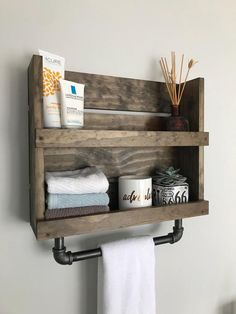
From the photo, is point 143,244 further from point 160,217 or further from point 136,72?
point 136,72

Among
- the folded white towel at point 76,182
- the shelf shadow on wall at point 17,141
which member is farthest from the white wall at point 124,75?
the folded white towel at point 76,182

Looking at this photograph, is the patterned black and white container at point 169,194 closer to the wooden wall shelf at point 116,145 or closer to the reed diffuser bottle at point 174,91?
the wooden wall shelf at point 116,145

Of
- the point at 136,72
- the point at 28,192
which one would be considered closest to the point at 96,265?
the point at 28,192

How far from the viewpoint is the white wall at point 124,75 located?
A: 64 centimetres

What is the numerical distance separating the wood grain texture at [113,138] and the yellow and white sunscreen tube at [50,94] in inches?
1.6

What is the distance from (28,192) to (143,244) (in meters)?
0.32

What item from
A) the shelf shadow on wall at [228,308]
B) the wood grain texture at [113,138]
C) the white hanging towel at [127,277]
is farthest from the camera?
the shelf shadow on wall at [228,308]

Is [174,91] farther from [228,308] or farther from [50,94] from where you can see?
[228,308]

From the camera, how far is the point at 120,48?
0.76 metres

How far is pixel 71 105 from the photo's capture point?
1.95 feet

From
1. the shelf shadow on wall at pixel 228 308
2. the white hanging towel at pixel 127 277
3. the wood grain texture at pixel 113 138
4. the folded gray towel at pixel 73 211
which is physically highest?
the wood grain texture at pixel 113 138

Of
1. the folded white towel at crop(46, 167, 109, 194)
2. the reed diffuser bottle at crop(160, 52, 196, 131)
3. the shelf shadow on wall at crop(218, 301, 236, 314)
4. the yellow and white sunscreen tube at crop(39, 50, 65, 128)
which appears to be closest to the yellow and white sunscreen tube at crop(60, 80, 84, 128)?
the yellow and white sunscreen tube at crop(39, 50, 65, 128)

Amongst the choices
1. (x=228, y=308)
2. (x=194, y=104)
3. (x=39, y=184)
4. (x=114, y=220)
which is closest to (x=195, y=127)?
(x=194, y=104)

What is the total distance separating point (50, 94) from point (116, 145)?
184mm
